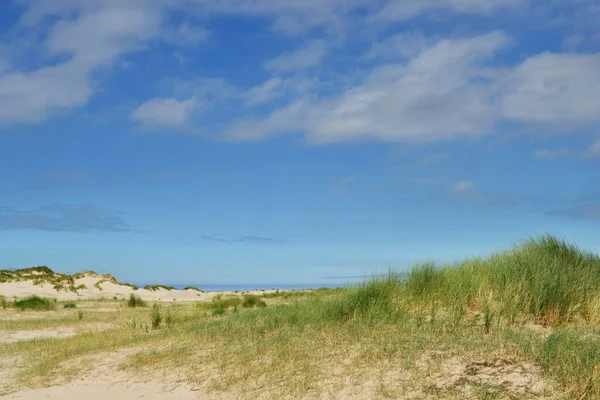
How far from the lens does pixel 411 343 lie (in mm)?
9211

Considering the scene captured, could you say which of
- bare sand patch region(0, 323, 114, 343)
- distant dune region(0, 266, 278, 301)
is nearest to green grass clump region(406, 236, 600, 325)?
bare sand patch region(0, 323, 114, 343)

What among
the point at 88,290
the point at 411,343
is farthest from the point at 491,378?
the point at 88,290

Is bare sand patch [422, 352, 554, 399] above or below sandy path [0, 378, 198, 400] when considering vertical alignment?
above

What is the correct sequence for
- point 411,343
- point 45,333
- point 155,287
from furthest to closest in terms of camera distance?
point 155,287, point 45,333, point 411,343

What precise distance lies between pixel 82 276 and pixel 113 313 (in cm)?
2205

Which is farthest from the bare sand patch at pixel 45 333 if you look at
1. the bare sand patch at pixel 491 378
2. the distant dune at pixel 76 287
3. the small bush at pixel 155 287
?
the small bush at pixel 155 287

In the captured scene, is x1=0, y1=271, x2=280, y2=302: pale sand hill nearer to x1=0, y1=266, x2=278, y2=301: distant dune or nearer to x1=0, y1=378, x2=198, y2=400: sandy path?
x1=0, y1=266, x2=278, y2=301: distant dune

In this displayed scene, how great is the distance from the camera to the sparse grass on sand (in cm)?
761

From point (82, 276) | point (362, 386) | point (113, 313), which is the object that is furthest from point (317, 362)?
point (82, 276)

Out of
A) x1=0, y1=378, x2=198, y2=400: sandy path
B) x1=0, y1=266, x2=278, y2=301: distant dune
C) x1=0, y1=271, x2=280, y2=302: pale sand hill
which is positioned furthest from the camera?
x1=0, y1=266, x2=278, y2=301: distant dune

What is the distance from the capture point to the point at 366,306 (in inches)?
486

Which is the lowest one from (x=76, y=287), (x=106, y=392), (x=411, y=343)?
(x=106, y=392)

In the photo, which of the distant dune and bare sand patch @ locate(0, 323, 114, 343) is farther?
the distant dune

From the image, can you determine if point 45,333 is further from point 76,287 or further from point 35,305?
point 76,287
